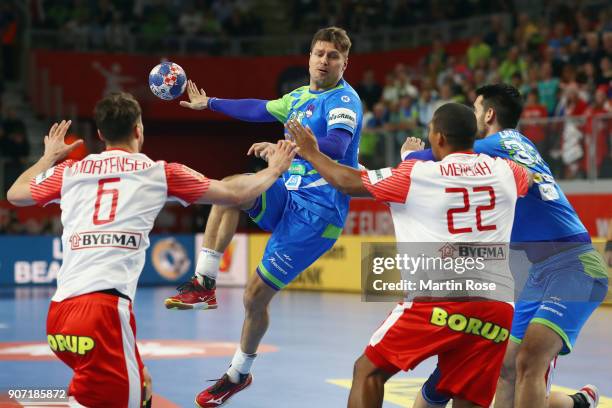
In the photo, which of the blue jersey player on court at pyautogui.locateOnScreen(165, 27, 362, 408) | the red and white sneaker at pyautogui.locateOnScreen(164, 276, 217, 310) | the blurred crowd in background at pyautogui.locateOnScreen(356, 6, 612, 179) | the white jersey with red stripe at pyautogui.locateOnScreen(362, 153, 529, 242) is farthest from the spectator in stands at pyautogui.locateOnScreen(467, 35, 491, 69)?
the white jersey with red stripe at pyautogui.locateOnScreen(362, 153, 529, 242)

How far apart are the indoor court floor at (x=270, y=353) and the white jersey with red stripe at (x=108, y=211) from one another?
125 inches

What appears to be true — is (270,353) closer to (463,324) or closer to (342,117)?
(342,117)

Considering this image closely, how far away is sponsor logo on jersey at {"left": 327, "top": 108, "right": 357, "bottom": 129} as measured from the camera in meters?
7.26

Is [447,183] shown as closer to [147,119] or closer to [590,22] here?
[590,22]

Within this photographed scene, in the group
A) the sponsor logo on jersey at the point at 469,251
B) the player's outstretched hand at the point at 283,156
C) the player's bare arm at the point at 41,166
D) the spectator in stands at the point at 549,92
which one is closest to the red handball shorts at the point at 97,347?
the player's bare arm at the point at 41,166

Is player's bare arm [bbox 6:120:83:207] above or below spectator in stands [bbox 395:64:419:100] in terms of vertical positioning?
below

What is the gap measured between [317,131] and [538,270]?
6.42ft

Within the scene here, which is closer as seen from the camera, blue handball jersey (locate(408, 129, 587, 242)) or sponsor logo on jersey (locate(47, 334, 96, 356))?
sponsor logo on jersey (locate(47, 334, 96, 356))

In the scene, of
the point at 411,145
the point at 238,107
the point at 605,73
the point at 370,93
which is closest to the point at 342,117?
the point at 411,145

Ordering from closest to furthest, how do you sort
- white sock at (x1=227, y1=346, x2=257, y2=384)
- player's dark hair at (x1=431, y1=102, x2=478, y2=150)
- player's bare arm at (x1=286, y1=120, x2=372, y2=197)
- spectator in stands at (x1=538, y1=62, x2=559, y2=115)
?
1. player's dark hair at (x1=431, y1=102, x2=478, y2=150)
2. player's bare arm at (x1=286, y1=120, x2=372, y2=197)
3. white sock at (x1=227, y1=346, x2=257, y2=384)
4. spectator in stands at (x1=538, y1=62, x2=559, y2=115)

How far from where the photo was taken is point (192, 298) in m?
7.39

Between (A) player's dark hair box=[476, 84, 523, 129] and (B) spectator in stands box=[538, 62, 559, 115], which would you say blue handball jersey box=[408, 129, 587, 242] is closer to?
(A) player's dark hair box=[476, 84, 523, 129]

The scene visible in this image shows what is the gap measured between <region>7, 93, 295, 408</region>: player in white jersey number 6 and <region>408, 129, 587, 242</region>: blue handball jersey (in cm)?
193

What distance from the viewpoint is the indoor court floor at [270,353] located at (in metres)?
8.92
